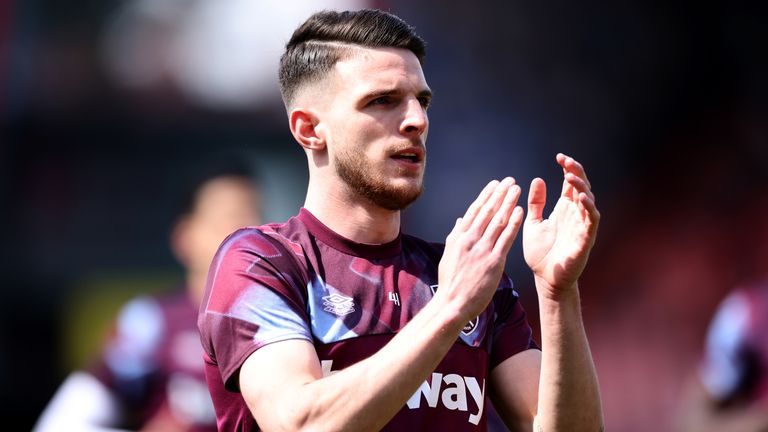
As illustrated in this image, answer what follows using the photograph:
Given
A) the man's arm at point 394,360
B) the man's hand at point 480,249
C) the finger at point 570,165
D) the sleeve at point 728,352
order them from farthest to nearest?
the sleeve at point 728,352, the finger at point 570,165, the man's hand at point 480,249, the man's arm at point 394,360

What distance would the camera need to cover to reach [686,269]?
31.9 ft

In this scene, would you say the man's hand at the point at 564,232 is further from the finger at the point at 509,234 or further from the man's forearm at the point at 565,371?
the finger at the point at 509,234

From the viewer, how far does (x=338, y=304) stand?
360 centimetres

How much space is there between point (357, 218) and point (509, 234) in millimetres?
662

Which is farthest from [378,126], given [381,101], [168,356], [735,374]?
[735,374]

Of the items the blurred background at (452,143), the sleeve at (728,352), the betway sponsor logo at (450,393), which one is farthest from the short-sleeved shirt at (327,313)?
the blurred background at (452,143)

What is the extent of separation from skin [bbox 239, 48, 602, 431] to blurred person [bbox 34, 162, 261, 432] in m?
4.11

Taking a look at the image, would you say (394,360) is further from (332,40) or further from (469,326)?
(332,40)

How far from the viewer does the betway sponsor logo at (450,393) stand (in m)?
3.60

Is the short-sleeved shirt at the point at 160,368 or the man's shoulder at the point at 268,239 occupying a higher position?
the man's shoulder at the point at 268,239

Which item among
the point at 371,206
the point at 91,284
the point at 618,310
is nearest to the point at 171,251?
the point at 91,284

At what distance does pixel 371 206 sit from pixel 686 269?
21.0 ft

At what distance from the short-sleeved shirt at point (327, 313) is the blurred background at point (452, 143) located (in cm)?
555

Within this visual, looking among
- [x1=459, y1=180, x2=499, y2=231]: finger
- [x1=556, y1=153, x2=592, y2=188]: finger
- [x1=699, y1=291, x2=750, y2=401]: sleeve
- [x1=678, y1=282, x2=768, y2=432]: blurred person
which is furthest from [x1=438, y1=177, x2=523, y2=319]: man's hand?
[x1=699, y1=291, x2=750, y2=401]: sleeve
